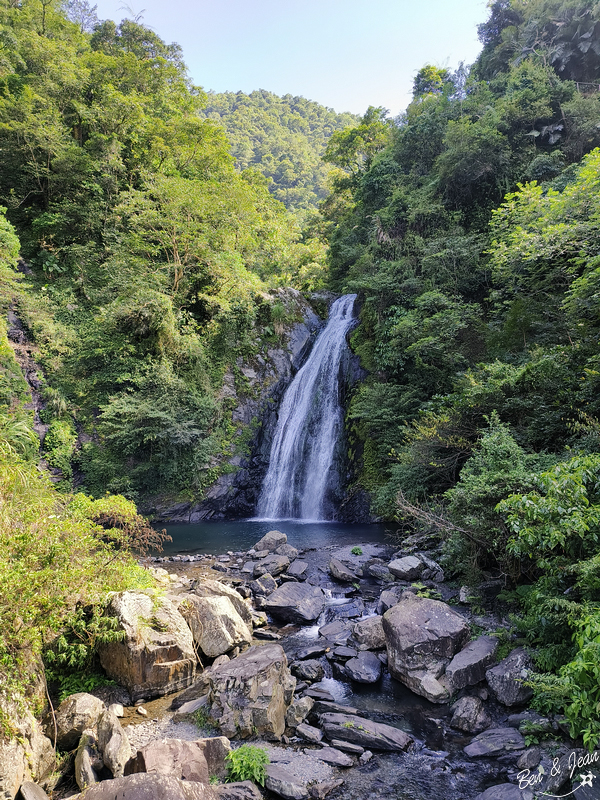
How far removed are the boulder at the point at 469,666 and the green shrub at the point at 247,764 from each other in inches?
99.4

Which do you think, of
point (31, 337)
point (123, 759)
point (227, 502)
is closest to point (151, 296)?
point (31, 337)

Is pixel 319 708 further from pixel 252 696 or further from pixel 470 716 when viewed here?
pixel 470 716

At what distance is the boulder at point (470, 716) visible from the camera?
4.49 meters

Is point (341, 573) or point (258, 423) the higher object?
point (258, 423)

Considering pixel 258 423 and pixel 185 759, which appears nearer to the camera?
pixel 185 759

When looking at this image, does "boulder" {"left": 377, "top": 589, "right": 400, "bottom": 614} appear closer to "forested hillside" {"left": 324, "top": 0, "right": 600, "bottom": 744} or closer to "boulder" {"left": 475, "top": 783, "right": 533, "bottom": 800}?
"forested hillside" {"left": 324, "top": 0, "right": 600, "bottom": 744}

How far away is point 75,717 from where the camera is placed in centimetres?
425

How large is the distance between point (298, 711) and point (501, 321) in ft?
38.6

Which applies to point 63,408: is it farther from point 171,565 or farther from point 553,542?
point 553,542

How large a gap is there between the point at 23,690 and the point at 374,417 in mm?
11824

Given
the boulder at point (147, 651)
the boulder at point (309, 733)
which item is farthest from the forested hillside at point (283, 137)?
the boulder at point (309, 733)

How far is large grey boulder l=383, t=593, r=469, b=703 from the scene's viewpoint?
5.20m

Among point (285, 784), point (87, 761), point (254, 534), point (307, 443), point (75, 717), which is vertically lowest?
point (254, 534)

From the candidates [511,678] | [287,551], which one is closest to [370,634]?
[511,678]
